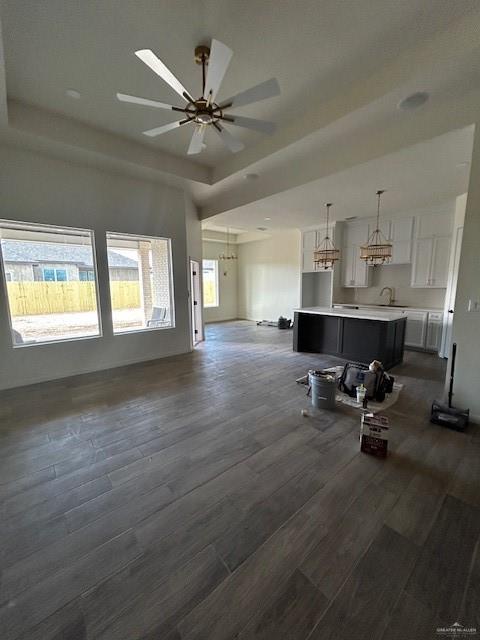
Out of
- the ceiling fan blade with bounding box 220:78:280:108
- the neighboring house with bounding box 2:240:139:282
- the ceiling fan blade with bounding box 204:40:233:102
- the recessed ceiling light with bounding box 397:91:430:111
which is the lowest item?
the neighboring house with bounding box 2:240:139:282

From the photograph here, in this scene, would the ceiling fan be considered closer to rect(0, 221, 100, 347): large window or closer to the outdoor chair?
rect(0, 221, 100, 347): large window

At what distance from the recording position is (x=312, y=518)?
1.67 meters

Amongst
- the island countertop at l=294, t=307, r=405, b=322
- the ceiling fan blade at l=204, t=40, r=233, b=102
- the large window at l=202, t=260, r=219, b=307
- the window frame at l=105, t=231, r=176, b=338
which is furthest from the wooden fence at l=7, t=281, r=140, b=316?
the large window at l=202, t=260, r=219, b=307

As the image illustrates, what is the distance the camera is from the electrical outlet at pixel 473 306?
2684 millimetres

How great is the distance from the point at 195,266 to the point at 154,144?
101 inches

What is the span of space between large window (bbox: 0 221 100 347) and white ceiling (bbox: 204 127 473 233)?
119 inches

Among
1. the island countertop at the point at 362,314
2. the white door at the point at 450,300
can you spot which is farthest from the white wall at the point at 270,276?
the white door at the point at 450,300

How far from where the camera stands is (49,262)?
13.7 feet

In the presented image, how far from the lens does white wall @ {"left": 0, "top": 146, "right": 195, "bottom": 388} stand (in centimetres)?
371

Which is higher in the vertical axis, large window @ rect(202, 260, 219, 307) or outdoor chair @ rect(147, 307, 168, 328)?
large window @ rect(202, 260, 219, 307)

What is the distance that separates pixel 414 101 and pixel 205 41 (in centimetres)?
216

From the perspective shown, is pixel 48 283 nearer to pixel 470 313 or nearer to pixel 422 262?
pixel 470 313

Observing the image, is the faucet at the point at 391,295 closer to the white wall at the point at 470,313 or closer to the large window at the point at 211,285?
the white wall at the point at 470,313

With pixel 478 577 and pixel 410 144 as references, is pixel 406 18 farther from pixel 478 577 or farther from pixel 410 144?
pixel 478 577
